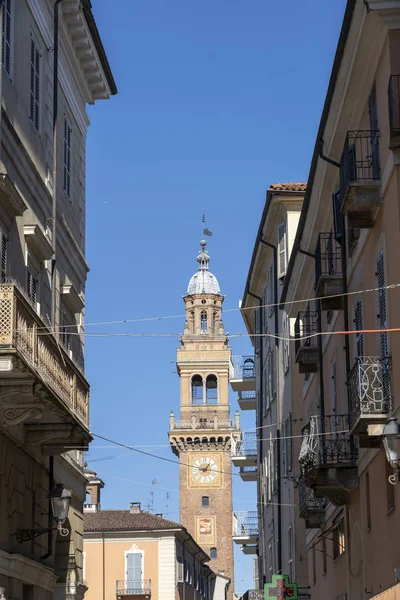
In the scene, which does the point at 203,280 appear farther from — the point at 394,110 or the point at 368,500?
the point at 394,110

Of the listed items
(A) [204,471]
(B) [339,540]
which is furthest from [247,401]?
(A) [204,471]

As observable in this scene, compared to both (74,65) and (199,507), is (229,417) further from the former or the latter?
(74,65)

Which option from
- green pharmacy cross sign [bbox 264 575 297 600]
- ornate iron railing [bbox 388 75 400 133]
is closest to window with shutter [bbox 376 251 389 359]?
ornate iron railing [bbox 388 75 400 133]

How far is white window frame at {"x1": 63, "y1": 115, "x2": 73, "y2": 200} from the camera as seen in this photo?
27.6 meters

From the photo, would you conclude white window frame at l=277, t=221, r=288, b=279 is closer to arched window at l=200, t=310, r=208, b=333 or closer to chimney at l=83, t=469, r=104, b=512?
chimney at l=83, t=469, r=104, b=512

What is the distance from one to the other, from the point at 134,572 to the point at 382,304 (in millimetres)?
52310

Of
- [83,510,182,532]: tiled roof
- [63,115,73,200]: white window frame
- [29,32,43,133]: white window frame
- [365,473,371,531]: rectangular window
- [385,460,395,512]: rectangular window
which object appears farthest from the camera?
[83,510,182,532]: tiled roof

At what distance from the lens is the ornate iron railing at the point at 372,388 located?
17.8 metres

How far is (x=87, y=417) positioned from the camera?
23.4 m

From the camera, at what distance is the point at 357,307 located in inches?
858

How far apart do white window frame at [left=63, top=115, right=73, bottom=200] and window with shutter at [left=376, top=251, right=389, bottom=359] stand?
1007cm

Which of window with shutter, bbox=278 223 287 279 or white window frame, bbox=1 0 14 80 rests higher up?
window with shutter, bbox=278 223 287 279

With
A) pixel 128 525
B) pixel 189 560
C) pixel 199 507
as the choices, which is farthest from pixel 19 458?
pixel 199 507

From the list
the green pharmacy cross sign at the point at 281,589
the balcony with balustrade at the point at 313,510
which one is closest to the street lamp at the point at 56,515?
the balcony with balustrade at the point at 313,510
